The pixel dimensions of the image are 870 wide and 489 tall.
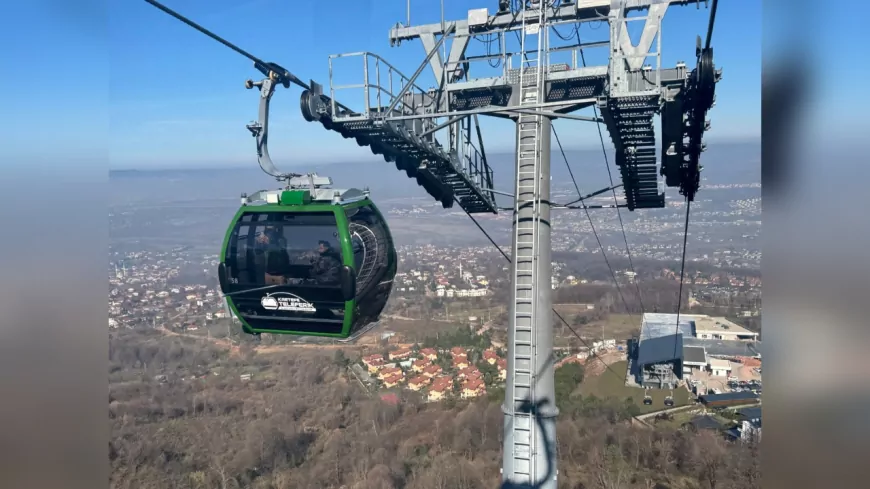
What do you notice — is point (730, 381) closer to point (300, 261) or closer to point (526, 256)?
point (526, 256)

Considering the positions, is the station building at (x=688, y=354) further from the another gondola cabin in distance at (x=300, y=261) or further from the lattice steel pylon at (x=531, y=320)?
the another gondola cabin in distance at (x=300, y=261)

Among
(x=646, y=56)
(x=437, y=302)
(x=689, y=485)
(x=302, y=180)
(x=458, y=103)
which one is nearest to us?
(x=646, y=56)

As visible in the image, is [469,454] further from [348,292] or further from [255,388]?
[348,292]

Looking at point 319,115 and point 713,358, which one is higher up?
point 319,115

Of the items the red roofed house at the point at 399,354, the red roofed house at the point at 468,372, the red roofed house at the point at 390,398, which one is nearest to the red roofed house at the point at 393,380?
the red roofed house at the point at 390,398

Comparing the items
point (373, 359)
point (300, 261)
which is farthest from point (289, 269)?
point (373, 359)

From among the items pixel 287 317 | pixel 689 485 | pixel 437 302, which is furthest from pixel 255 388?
pixel 287 317
